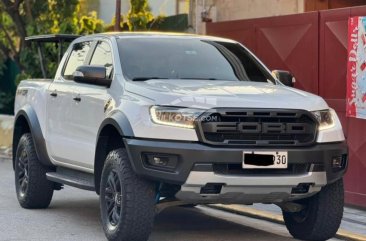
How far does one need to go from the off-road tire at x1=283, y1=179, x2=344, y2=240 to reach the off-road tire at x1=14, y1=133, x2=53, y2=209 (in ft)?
10.4

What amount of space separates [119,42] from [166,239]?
6.58 ft

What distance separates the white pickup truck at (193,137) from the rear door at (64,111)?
0.03 meters

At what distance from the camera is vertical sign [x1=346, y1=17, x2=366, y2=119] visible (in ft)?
32.3

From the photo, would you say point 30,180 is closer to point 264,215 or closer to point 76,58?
point 76,58

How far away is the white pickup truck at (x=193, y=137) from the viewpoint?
6.93 metres

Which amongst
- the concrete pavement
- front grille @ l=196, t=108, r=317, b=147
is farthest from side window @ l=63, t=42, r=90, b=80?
front grille @ l=196, t=108, r=317, b=147

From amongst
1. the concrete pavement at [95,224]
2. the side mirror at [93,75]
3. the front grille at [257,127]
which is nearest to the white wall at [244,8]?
the concrete pavement at [95,224]

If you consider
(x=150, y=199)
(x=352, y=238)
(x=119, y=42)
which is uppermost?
(x=119, y=42)

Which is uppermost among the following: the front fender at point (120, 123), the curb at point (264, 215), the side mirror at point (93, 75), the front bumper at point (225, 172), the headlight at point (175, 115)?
the side mirror at point (93, 75)

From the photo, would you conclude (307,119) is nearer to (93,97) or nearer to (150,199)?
(150,199)

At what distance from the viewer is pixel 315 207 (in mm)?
7734

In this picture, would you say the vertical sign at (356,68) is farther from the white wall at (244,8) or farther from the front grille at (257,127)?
the white wall at (244,8)

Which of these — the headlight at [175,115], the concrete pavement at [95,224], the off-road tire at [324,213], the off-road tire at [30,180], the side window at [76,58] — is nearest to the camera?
the headlight at [175,115]

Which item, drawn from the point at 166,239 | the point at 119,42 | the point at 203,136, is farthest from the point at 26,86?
the point at 203,136
